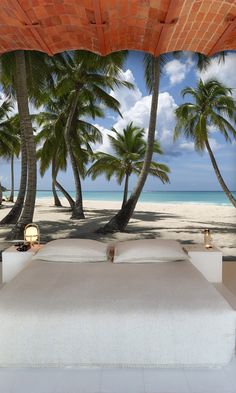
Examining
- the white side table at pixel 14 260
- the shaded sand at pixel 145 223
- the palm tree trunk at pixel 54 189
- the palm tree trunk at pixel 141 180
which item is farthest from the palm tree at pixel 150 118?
the white side table at pixel 14 260

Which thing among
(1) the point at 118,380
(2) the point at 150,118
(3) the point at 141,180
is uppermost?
(2) the point at 150,118

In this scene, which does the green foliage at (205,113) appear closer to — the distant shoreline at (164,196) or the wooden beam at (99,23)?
the distant shoreline at (164,196)

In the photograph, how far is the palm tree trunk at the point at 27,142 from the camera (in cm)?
458

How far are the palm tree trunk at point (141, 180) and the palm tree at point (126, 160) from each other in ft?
0.40

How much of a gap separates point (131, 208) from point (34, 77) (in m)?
2.37

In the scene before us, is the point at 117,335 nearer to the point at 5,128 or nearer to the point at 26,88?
the point at 26,88

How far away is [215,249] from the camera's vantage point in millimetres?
3402

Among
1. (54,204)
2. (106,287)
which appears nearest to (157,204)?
(54,204)

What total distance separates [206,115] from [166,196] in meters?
1.49

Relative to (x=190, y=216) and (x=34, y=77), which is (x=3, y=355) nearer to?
(x=190, y=216)

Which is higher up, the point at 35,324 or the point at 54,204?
the point at 54,204

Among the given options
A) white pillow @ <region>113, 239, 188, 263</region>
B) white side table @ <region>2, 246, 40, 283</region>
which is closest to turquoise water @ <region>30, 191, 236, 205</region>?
white side table @ <region>2, 246, 40, 283</region>

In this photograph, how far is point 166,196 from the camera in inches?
208

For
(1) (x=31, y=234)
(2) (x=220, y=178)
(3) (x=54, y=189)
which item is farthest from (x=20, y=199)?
(2) (x=220, y=178)
